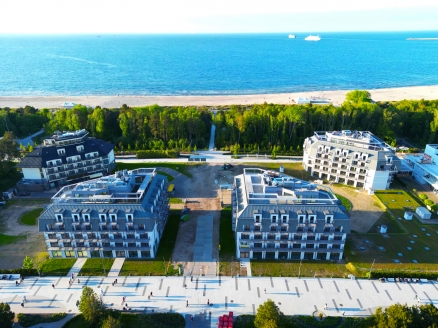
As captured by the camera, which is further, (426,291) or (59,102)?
(59,102)

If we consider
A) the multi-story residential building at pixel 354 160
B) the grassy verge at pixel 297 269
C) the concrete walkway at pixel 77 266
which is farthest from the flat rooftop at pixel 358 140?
the concrete walkway at pixel 77 266

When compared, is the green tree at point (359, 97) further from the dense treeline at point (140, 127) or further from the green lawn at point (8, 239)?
the green lawn at point (8, 239)

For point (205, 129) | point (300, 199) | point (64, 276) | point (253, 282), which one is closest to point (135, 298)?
point (64, 276)

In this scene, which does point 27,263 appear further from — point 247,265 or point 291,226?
point 291,226

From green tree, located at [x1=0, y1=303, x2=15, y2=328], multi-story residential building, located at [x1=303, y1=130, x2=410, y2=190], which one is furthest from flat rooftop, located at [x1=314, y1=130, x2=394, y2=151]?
green tree, located at [x1=0, y1=303, x2=15, y2=328]

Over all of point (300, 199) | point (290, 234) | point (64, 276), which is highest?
point (300, 199)

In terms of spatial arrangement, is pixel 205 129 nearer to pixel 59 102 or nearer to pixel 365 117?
pixel 365 117
